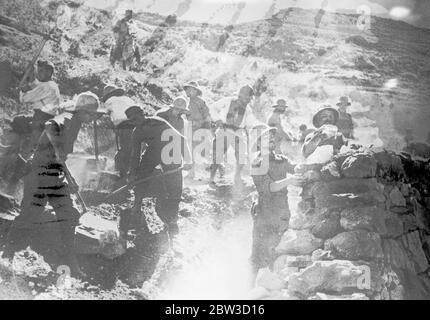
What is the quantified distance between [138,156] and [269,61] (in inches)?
97.4

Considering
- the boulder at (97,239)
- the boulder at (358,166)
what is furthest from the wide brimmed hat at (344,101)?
the boulder at (97,239)

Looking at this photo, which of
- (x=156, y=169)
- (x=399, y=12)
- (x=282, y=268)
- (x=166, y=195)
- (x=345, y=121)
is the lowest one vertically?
(x=282, y=268)

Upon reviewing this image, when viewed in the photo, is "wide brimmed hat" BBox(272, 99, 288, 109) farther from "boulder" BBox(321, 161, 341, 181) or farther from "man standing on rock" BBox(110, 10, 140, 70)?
"man standing on rock" BBox(110, 10, 140, 70)

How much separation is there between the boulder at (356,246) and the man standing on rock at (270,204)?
638 millimetres

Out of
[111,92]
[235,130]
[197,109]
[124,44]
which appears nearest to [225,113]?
[235,130]

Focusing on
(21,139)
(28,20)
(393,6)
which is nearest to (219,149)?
(21,139)

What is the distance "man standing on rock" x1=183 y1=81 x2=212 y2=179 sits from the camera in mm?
5574

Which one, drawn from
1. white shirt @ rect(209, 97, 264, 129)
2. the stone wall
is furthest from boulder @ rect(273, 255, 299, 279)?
white shirt @ rect(209, 97, 264, 129)

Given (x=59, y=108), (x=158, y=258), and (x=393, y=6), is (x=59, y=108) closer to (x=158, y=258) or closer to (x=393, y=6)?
Result: (x=158, y=258)

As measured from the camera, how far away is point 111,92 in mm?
5418

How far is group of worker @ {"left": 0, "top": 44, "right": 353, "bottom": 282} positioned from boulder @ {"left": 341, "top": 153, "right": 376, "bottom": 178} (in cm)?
26

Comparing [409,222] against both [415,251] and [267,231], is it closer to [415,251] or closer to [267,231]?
[415,251]

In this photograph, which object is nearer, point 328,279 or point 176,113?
point 328,279

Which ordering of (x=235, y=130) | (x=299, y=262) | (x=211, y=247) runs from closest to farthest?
(x=299, y=262), (x=211, y=247), (x=235, y=130)
